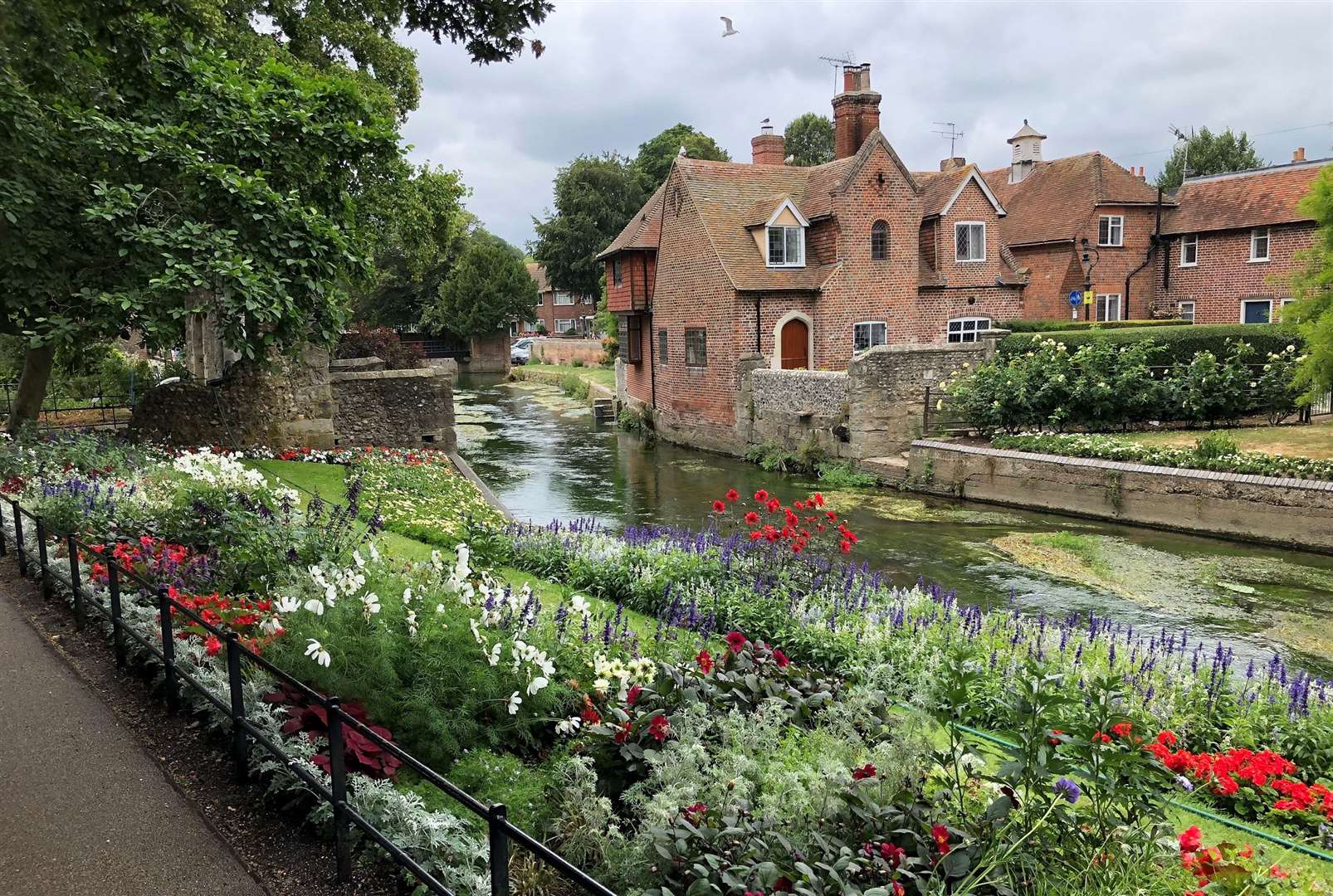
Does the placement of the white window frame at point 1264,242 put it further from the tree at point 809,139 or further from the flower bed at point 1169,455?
the tree at point 809,139

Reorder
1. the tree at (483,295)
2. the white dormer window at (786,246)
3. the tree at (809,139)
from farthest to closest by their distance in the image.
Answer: the tree at (809,139)
the tree at (483,295)
the white dormer window at (786,246)

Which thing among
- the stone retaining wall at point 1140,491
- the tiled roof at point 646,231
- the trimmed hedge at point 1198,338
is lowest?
the stone retaining wall at point 1140,491

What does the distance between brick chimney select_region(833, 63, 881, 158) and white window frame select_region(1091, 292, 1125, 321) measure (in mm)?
14154

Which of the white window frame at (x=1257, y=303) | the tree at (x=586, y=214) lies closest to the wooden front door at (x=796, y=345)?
the white window frame at (x=1257, y=303)

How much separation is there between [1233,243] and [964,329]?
14.4 meters

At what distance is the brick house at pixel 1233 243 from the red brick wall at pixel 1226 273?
1.3 inches

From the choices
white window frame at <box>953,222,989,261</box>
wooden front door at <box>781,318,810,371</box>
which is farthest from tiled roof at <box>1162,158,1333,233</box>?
wooden front door at <box>781,318,810,371</box>

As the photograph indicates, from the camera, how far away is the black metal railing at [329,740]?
314 cm

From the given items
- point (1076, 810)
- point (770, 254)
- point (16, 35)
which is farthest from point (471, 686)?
point (770, 254)

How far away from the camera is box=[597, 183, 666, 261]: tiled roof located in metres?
35.1

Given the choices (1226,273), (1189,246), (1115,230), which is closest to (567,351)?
(1115,230)

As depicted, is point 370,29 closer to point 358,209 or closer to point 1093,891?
point 358,209

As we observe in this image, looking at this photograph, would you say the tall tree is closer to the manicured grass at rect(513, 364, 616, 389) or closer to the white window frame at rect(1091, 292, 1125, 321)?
the manicured grass at rect(513, 364, 616, 389)

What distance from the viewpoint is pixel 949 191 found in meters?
31.5
